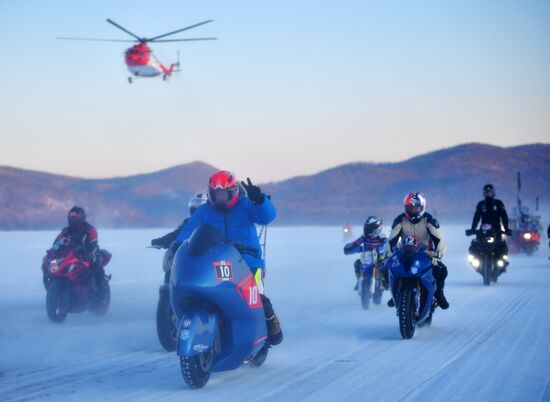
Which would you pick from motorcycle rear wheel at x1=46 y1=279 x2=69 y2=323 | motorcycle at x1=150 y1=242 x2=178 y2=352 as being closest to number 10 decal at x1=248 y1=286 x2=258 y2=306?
motorcycle at x1=150 y1=242 x2=178 y2=352

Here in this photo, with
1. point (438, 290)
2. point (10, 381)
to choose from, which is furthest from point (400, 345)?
point (10, 381)

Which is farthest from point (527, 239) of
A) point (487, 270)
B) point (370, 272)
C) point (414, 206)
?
point (414, 206)

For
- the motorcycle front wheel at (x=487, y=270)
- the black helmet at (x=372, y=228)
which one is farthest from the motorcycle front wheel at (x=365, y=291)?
the motorcycle front wheel at (x=487, y=270)

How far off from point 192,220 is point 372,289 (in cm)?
734

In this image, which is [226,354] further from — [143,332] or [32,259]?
[32,259]

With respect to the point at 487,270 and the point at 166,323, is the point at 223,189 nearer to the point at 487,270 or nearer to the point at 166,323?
the point at 166,323

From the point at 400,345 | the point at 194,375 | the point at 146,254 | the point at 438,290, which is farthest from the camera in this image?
the point at 146,254

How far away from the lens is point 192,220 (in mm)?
8414

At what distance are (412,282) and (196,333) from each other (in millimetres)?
4636

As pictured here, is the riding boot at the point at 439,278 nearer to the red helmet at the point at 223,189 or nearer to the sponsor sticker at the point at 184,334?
the red helmet at the point at 223,189

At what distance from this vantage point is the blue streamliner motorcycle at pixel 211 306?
287 inches

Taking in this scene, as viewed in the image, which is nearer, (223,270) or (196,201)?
(223,270)

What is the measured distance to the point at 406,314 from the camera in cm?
1084

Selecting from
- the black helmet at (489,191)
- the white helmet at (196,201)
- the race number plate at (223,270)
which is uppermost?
the black helmet at (489,191)
